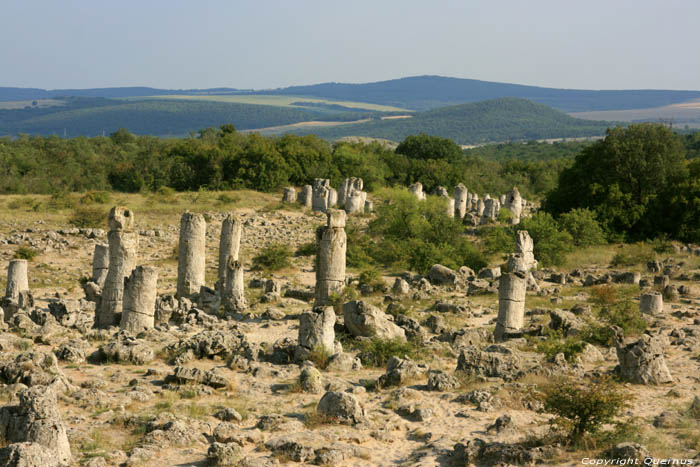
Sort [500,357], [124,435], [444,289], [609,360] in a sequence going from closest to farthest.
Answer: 1. [124,435]
2. [500,357]
3. [609,360]
4. [444,289]

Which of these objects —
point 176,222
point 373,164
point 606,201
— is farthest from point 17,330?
point 373,164

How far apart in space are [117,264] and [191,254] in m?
3.36

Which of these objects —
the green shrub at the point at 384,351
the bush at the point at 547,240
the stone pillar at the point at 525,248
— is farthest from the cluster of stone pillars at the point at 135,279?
the bush at the point at 547,240

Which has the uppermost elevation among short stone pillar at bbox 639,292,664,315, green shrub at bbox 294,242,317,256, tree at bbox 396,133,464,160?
tree at bbox 396,133,464,160

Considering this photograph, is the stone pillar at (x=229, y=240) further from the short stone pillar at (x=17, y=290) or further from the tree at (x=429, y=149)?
the tree at (x=429, y=149)

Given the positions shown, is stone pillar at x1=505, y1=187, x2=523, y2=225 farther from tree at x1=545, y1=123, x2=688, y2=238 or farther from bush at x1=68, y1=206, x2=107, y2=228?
bush at x1=68, y1=206, x2=107, y2=228

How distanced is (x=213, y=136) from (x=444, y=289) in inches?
2290

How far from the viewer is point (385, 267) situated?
27.8 metres

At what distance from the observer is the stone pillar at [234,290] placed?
19594 millimetres

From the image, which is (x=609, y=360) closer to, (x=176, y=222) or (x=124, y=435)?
(x=124, y=435)

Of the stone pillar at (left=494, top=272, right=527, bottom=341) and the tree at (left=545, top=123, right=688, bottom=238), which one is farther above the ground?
the tree at (left=545, top=123, right=688, bottom=238)

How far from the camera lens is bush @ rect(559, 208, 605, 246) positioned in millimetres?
31344

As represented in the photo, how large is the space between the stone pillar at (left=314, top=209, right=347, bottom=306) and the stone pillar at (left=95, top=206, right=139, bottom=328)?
4.73 m

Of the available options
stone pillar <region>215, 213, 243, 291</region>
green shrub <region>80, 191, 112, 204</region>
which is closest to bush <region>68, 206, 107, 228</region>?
green shrub <region>80, 191, 112, 204</region>
